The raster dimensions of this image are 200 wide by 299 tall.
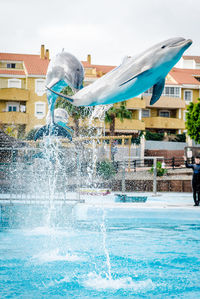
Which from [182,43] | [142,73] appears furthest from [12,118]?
[182,43]

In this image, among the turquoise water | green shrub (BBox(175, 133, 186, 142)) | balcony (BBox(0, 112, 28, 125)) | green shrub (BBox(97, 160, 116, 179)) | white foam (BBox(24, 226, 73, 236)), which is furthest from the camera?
green shrub (BBox(175, 133, 186, 142))

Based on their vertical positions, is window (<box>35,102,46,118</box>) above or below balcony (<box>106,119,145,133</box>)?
above

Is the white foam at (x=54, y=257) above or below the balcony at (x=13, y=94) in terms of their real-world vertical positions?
below

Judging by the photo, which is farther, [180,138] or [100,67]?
[100,67]

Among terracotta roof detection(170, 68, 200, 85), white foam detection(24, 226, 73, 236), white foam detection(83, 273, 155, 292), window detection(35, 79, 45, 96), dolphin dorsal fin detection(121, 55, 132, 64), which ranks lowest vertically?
white foam detection(83, 273, 155, 292)

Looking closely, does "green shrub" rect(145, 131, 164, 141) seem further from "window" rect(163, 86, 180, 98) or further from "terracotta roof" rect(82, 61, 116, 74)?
"terracotta roof" rect(82, 61, 116, 74)

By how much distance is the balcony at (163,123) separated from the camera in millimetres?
44656

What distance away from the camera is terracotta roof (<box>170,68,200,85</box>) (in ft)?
154

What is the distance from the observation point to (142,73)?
398 centimetres

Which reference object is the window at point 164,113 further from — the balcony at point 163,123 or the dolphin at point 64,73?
the dolphin at point 64,73

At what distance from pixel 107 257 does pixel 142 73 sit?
4.17m

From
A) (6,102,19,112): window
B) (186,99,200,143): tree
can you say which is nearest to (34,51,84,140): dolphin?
(186,99,200,143): tree

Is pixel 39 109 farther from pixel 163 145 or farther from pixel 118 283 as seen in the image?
pixel 118 283

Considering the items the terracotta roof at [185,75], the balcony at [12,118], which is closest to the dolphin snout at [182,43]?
the balcony at [12,118]
